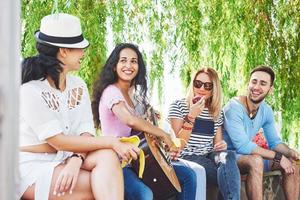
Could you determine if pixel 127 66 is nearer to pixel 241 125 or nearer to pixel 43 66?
pixel 43 66

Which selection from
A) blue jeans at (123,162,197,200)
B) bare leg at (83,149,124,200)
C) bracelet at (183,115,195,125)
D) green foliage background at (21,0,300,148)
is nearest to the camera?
bare leg at (83,149,124,200)

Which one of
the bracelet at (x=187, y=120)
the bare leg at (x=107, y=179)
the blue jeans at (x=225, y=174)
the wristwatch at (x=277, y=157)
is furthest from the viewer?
the wristwatch at (x=277, y=157)

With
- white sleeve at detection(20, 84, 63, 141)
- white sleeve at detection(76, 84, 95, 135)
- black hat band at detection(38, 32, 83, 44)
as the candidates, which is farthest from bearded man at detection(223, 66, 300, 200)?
white sleeve at detection(20, 84, 63, 141)

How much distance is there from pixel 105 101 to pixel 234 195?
814 millimetres

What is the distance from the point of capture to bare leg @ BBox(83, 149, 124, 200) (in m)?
A: 2.03

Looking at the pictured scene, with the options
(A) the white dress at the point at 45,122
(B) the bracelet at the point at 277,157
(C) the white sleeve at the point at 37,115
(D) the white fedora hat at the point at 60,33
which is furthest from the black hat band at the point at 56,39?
(B) the bracelet at the point at 277,157

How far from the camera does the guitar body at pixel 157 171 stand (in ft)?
8.89

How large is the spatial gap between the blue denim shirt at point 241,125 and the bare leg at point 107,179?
153 centimetres

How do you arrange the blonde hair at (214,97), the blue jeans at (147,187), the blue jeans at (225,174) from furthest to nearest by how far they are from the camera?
1. the blonde hair at (214,97)
2. the blue jeans at (225,174)
3. the blue jeans at (147,187)

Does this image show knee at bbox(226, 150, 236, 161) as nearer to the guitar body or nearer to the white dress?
the guitar body

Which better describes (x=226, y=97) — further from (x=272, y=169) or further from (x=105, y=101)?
(x=105, y=101)

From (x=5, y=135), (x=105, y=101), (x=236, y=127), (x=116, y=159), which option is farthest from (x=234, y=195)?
(x=5, y=135)

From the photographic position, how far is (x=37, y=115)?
217 cm

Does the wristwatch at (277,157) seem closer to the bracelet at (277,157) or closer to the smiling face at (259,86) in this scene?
→ the bracelet at (277,157)
